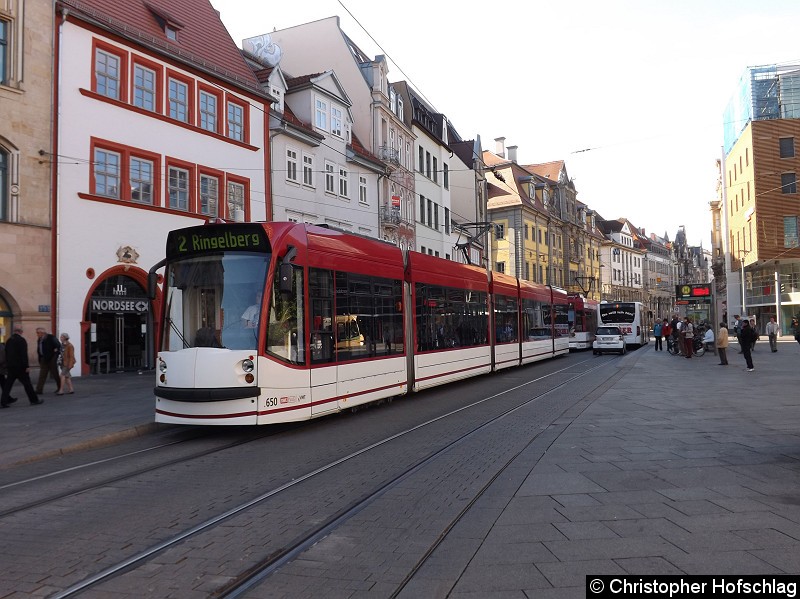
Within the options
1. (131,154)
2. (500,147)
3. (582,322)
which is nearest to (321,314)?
(131,154)

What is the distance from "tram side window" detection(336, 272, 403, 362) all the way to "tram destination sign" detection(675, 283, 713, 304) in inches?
862

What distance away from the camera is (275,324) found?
10.1 m

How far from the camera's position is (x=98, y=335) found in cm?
2194

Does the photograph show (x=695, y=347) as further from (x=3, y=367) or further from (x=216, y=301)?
(x=3, y=367)

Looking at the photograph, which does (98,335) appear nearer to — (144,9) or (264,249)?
(144,9)

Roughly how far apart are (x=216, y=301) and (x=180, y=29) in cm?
1906

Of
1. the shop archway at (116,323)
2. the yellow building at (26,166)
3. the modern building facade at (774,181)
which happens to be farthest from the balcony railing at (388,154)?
the modern building facade at (774,181)

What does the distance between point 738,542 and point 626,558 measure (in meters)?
0.88

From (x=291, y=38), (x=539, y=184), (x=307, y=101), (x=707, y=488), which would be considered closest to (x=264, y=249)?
(x=707, y=488)

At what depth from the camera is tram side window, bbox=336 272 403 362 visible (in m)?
11.9

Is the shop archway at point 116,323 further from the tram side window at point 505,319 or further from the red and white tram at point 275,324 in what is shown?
the red and white tram at point 275,324

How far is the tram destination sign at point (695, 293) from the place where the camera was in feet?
104

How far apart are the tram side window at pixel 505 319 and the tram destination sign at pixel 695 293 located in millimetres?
11974

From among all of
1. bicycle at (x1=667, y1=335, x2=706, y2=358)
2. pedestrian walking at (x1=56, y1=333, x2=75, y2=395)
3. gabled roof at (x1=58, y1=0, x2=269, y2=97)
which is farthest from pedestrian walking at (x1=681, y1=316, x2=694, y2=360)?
pedestrian walking at (x1=56, y1=333, x2=75, y2=395)
